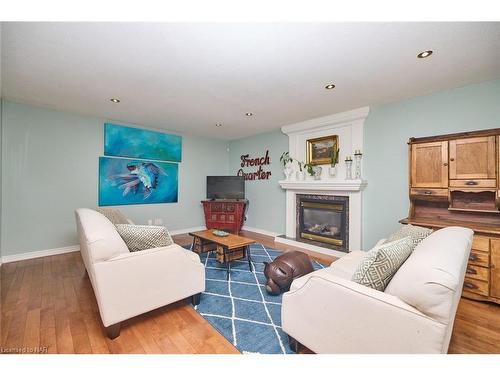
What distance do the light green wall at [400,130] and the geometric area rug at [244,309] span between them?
6.59 feet

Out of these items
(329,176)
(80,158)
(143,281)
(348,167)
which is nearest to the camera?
(143,281)

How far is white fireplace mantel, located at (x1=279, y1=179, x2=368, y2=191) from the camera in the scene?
338 centimetres

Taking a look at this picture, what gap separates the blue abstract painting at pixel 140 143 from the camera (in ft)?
13.0

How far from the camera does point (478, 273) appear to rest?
215cm

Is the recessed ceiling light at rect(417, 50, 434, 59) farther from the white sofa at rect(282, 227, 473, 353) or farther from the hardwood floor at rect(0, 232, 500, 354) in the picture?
the hardwood floor at rect(0, 232, 500, 354)

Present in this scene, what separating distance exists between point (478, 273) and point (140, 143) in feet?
17.2

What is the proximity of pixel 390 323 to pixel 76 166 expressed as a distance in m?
4.59

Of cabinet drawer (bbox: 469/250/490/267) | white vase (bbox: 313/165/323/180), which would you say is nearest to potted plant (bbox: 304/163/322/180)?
white vase (bbox: 313/165/323/180)

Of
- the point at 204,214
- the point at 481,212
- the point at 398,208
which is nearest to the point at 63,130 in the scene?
the point at 204,214

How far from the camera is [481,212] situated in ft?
8.02

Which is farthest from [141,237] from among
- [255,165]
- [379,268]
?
[255,165]

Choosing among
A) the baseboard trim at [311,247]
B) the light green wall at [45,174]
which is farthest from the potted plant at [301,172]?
the light green wall at [45,174]

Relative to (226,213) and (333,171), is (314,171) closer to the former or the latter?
(333,171)

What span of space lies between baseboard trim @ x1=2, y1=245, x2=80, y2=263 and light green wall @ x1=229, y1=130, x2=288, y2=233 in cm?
346
